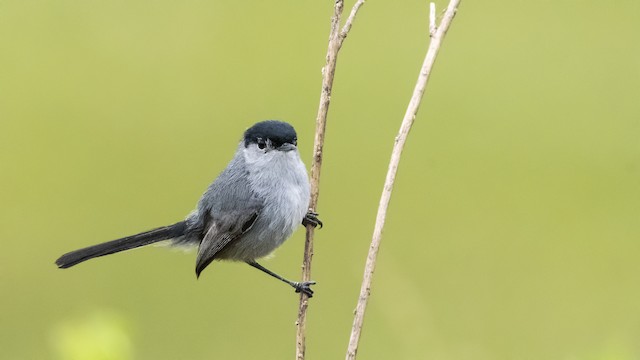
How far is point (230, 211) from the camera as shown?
204cm

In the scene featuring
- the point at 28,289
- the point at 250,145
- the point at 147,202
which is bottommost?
the point at 28,289

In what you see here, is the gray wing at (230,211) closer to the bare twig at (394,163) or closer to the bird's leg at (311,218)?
the bird's leg at (311,218)

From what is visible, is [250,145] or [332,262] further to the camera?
[332,262]

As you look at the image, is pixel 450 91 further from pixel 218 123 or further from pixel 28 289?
pixel 28 289

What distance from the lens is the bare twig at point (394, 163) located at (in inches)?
50.3

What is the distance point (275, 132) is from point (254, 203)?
0.64 ft

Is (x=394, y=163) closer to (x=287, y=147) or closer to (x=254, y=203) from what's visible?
(x=287, y=147)

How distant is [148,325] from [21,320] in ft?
1.83

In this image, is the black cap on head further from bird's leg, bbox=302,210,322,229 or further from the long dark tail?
the long dark tail

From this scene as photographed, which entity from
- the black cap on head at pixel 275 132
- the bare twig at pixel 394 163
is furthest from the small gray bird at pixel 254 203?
the bare twig at pixel 394 163

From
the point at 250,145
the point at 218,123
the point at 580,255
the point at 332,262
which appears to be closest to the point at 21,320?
the point at 332,262

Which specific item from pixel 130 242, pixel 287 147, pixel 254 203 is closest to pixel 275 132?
pixel 287 147

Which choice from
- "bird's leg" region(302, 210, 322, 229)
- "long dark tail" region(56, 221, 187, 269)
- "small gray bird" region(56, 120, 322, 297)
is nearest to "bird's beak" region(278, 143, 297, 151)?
"small gray bird" region(56, 120, 322, 297)

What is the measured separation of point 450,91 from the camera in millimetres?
5566
